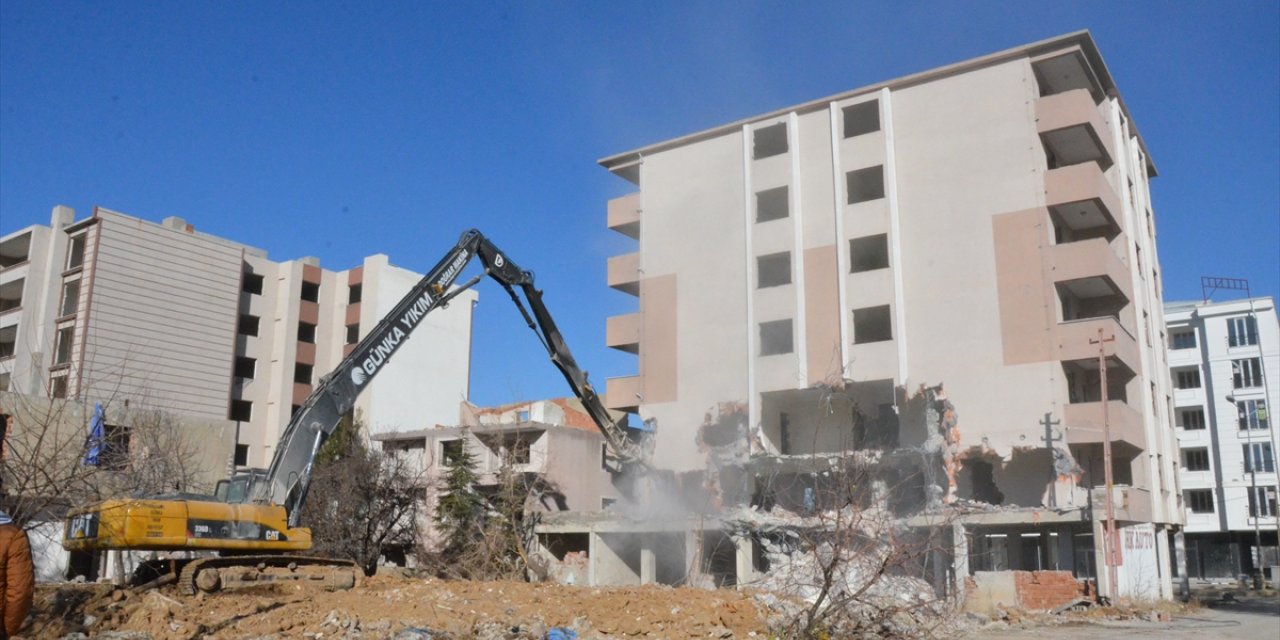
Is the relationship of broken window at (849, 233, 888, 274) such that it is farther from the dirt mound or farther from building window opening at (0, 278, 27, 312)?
building window opening at (0, 278, 27, 312)

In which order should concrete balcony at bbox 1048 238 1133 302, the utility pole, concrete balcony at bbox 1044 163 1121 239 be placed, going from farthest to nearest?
concrete balcony at bbox 1044 163 1121 239 → concrete balcony at bbox 1048 238 1133 302 → the utility pole

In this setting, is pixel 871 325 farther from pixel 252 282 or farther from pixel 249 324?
pixel 252 282

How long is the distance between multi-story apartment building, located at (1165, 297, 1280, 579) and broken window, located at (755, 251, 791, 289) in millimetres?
38719

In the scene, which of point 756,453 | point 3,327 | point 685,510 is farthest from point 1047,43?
point 3,327

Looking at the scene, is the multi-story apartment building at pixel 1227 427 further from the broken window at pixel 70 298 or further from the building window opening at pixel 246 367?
the broken window at pixel 70 298

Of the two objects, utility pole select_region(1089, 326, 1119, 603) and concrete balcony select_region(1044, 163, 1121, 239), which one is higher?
concrete balcony select_region(1044, 163, 1121, 239)

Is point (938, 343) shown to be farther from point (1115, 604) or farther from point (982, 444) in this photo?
point (1115, 604)

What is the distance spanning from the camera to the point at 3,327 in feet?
169

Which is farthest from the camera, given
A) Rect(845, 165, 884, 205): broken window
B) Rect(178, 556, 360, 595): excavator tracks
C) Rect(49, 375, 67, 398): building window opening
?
Rect(49, 375, 67, 398): building window opening

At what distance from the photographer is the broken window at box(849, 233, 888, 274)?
3656 cm

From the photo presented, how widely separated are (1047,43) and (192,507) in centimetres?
2911

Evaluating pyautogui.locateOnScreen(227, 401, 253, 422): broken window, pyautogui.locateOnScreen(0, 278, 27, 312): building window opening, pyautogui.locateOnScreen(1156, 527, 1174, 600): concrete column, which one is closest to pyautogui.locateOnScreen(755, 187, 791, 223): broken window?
pyautogui.locateOnScreen(1156, 527, 1174, 600): concrete column

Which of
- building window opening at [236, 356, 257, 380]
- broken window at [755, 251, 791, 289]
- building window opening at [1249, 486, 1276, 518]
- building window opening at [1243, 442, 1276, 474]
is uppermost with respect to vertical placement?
broken window at [755, 251, 791, 289]

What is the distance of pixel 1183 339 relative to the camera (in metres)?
68.4
